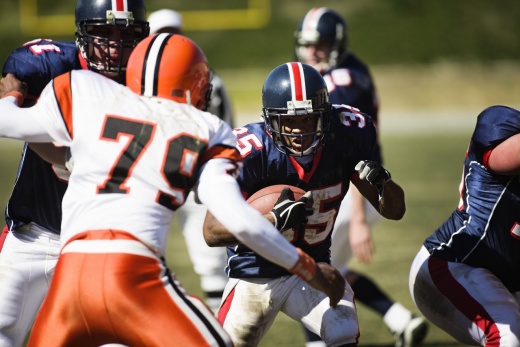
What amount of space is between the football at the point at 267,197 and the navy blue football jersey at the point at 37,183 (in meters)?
0.82

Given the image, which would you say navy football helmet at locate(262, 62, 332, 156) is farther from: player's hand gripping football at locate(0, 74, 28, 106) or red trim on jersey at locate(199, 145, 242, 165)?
player's hand gripping football at locate(0, 74, 28, 106)

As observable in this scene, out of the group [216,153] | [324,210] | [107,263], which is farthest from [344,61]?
[107,263]

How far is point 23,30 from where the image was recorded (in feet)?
73.6

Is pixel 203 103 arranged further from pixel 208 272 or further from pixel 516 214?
pixel 208 272

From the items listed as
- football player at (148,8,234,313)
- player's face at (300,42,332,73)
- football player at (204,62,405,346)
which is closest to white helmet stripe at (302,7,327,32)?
player's face at (300,42,332,73)

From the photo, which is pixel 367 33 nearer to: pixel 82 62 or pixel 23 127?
pixel 82 62

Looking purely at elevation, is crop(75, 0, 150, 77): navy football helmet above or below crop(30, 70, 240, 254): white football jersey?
above

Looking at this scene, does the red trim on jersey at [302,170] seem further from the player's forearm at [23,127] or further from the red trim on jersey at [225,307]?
the player's forearm at [23,127]

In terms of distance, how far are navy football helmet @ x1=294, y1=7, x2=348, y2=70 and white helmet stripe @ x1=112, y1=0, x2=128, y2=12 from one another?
2.01 meters

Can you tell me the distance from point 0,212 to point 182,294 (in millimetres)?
6090

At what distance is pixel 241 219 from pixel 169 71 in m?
0.57

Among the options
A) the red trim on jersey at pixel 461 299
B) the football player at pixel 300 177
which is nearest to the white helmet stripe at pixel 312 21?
the football player at pixel 300 177

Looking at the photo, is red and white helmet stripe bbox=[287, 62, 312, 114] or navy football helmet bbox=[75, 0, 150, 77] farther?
navy football helmet bbox=[75, 0, 150, 77]

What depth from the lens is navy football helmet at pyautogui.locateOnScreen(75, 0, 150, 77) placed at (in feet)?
11.0
